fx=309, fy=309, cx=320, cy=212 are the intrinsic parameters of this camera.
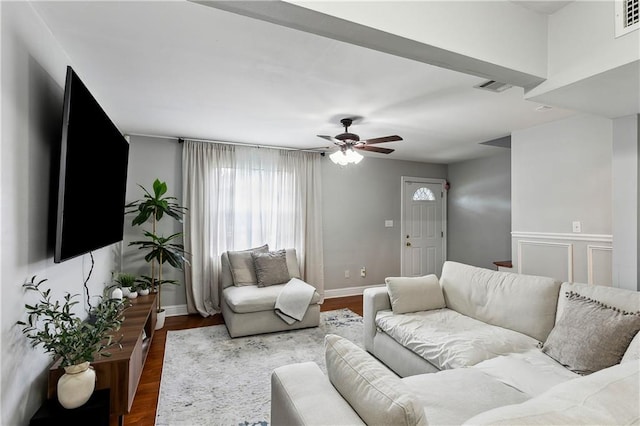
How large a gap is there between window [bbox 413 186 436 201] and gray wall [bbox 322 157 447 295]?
1.04ft

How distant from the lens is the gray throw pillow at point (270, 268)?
13.3 ft

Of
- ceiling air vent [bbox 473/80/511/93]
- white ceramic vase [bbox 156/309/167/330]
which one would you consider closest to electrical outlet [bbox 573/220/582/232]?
ceiling air vent [bbox 473/80/511/93]

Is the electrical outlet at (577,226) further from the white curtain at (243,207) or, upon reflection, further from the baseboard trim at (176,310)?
the baseboard trim at (176,310)

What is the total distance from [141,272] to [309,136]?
112 inches

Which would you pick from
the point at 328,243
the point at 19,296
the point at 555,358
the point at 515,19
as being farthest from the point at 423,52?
the point at 328,243

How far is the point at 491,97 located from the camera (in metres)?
2.81

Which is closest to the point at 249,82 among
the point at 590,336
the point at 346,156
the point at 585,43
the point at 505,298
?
the point at 346,156

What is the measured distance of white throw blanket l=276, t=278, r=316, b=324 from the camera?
3.63 meters

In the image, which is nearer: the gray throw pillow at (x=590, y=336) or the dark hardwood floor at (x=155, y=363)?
the gray throw pillow at (x=590, y=336)

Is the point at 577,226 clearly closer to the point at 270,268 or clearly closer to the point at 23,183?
the point at 270,268

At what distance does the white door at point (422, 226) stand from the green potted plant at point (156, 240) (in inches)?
152

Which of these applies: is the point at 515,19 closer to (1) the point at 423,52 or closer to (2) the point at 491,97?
(1) the point at 423,52

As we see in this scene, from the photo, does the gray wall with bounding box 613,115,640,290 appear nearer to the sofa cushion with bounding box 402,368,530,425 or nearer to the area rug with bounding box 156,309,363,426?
the sofa cushion with bounding box 402,368,530,425

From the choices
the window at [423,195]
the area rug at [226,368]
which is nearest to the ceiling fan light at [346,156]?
the area rug at [226,368]
